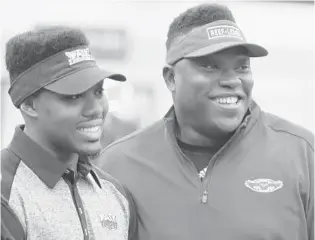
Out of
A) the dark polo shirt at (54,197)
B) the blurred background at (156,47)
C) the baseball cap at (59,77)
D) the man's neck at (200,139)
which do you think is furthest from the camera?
the blurred background at (156,47)

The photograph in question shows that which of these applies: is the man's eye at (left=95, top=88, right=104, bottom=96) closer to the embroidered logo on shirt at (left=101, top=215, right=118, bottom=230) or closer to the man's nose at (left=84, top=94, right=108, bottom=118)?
the man's nose at (left=84, top=94, right=108, bottom=118)

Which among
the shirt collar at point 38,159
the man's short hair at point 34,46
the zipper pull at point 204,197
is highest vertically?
the man's short hair at point 34,46

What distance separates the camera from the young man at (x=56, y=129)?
8.43 ft

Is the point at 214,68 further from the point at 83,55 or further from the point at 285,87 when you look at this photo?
the point at 285,87

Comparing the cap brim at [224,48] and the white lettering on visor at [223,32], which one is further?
the white lettering on visor at [223,32]

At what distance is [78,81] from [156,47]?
427cm

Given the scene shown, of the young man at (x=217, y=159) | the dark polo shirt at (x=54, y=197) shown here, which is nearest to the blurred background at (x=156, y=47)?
the young man at (x=217, y=159)

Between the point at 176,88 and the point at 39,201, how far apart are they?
0.93m

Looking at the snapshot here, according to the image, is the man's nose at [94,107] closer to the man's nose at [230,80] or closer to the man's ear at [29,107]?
the man's ear at [29,107]

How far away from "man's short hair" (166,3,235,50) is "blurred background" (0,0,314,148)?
2590mm

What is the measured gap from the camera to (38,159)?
2625 mm

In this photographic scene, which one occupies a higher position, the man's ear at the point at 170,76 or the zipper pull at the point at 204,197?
the man's ear at the point at 170,76

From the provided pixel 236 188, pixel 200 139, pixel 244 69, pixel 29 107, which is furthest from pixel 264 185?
pixel 29 107

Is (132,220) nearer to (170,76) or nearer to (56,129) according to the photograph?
(56,129)
